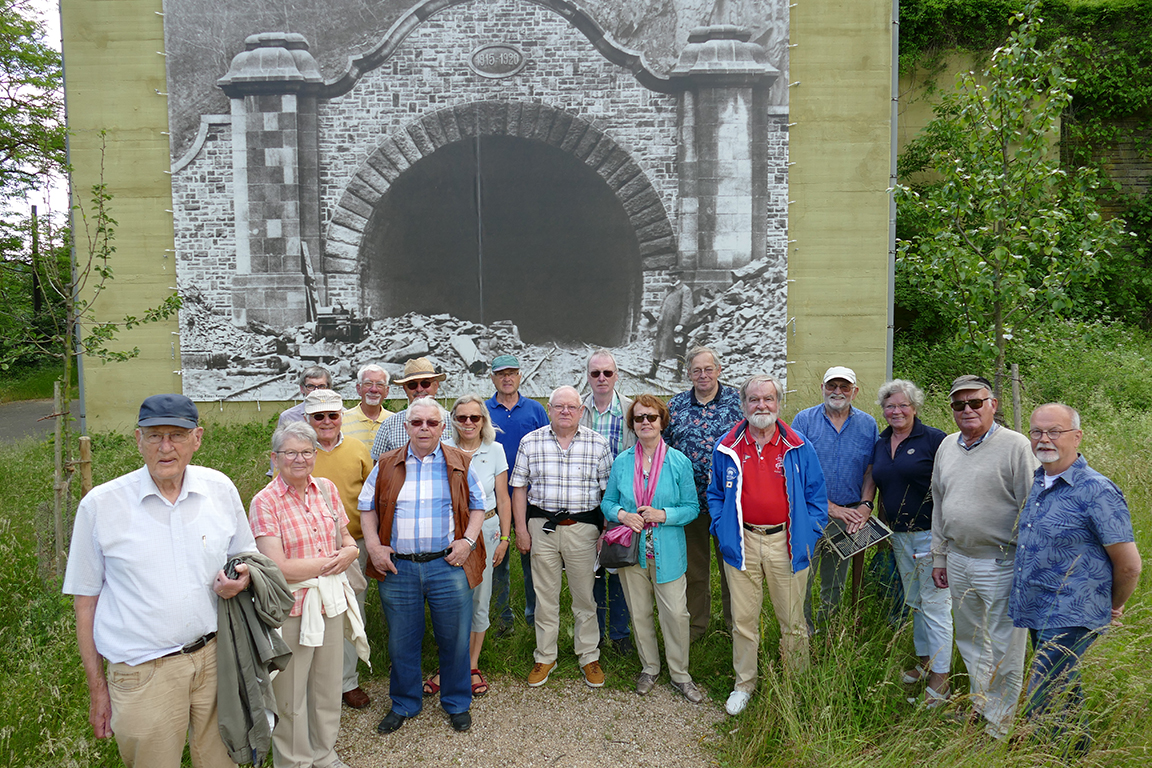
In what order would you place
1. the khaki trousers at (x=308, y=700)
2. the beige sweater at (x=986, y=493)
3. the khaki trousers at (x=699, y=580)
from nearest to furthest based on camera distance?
the khaki trousers at (x=308, y=700) < the beige sweater at (x=986, y=493) < the khaki trousers at (x=699, y=580)

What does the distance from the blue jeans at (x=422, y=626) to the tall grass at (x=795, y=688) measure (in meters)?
0.61

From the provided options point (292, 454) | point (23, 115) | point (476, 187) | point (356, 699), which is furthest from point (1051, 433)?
point (23, 115)

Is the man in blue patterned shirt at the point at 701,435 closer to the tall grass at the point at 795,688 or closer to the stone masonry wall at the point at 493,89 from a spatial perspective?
the tall grass at the point at 795,688

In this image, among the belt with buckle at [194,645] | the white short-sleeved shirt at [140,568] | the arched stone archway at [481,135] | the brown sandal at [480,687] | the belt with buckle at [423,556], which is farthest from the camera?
the arched stone archway at [481,135]

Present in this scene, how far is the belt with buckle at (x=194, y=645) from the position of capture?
2707 millimetres

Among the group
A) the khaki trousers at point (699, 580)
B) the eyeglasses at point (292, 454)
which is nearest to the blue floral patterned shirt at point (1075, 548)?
the khaki trousers at point (699, 580)

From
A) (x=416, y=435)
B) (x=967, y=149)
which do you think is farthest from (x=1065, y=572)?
(x=967, y=149)

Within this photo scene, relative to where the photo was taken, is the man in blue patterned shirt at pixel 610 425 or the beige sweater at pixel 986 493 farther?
the man in blue patterned shirt at pixel 610 425

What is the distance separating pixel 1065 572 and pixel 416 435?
3461 mm

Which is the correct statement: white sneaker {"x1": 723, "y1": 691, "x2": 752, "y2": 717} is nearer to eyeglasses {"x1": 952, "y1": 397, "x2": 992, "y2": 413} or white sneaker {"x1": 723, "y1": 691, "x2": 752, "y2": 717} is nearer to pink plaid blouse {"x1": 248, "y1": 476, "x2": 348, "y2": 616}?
eyeglasses {"x1": 952, "y1": 397, "x2": 992, "y2": 413}

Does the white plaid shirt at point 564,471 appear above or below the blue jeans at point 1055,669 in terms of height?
above

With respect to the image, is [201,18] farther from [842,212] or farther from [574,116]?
[842,212]

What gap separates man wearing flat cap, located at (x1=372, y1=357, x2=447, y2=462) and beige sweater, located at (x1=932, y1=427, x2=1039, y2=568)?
3.39 metres

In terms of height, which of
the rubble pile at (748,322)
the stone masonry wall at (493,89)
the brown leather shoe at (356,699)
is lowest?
the brown leather shoe at (356,699)
